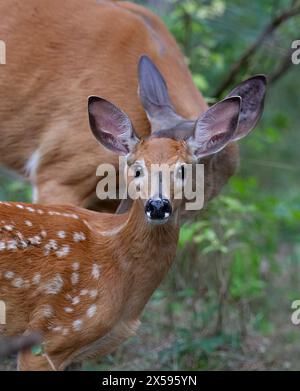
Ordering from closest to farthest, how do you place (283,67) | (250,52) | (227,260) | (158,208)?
(158,208)
(227,260)
(250,52)
(283,67)

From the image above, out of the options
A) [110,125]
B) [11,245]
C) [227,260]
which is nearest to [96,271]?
[11,245]

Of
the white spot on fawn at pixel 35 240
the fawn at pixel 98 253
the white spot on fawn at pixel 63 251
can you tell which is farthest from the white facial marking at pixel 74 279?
the white spot on fawn at pixel 35 240

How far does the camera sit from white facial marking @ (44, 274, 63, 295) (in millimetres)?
4715

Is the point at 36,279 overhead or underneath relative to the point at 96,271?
underneath

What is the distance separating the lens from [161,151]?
490cm

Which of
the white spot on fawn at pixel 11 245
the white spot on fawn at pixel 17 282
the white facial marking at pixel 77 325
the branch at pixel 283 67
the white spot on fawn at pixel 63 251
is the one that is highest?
the branch at pixel 283 67

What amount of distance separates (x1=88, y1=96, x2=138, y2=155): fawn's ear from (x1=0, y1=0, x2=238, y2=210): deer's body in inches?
22.4

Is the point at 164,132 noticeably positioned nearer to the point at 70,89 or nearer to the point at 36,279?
the point at 70,89

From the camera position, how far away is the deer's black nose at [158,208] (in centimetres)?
461

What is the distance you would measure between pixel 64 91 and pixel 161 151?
128 cm

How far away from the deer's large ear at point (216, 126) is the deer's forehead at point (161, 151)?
138 millimetres

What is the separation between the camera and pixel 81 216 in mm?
5074

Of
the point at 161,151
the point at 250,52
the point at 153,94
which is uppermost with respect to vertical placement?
the point at 250,52

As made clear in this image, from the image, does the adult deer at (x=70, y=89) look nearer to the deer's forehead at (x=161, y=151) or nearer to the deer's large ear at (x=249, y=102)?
the deer's large ear at (x=249, y=102)
